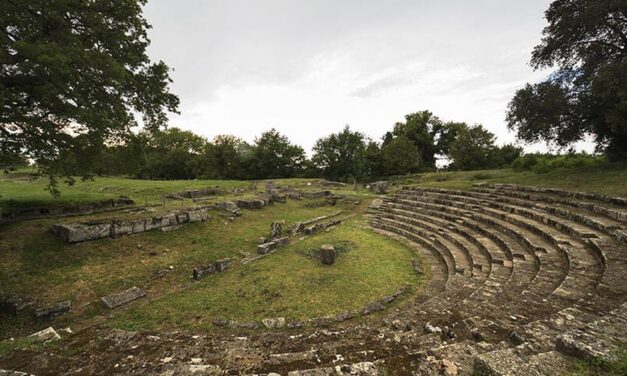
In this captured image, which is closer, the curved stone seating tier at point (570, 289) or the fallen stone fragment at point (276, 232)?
the curved stone seating tier at point (570, 289)

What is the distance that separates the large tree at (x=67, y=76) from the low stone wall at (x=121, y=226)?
7.92 feet

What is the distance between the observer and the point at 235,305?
Answer: 8.08 metres

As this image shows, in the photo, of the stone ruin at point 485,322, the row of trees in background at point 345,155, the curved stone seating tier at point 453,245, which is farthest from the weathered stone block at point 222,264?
the row of trees in background at point 345,155

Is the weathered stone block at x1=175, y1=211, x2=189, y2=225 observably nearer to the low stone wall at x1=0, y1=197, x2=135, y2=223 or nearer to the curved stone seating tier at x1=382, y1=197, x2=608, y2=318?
the low stone wall at x1=0, y1=197, x2=135, y2=223

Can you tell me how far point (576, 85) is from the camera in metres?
16.8

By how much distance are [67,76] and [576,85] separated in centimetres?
2566

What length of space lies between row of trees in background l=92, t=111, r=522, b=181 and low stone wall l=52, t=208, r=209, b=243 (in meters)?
27.0

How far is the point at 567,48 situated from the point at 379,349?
2374 centimetres

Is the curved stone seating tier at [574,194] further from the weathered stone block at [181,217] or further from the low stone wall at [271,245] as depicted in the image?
the weathered stone block at [181,217]

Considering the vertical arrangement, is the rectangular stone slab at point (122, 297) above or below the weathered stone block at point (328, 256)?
below

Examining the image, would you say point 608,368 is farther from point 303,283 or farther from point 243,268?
point 243,268

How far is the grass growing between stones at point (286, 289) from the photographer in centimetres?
757

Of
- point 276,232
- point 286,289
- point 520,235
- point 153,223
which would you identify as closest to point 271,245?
point 276,232

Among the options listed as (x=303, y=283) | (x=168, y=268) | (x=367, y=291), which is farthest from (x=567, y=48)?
(x=168, y=268)
